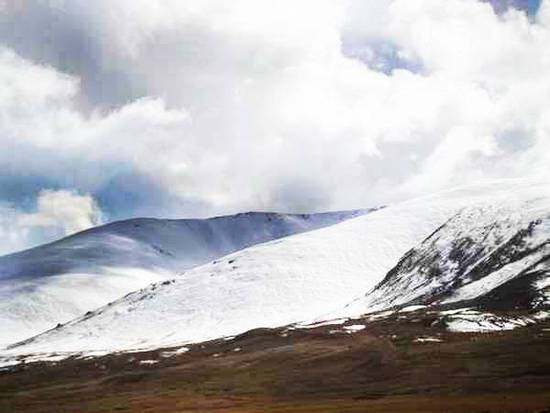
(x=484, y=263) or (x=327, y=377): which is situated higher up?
(x=484, y=263)

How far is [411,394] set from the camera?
6159 cm

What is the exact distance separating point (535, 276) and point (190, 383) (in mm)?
72244

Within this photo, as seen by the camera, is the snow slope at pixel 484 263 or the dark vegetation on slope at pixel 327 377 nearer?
the dark vegetation on slope at pixel 327 377

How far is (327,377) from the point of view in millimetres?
81688

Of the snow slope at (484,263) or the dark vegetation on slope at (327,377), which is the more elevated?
the snow slope at (484,263)

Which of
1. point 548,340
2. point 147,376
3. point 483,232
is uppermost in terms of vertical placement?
point 483,232

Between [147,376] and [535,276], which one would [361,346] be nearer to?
[147,376]

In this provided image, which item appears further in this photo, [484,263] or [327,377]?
[484,263]

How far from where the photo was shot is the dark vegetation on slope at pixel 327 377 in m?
58.3

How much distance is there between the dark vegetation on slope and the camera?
5831cm

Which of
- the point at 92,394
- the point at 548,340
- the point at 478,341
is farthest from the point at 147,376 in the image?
the point at 548,340

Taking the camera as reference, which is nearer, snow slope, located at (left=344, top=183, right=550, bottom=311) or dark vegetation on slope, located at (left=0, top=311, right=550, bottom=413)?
dark vegetation on slope, located at (left=0, top=311, right=550, bottom=413)

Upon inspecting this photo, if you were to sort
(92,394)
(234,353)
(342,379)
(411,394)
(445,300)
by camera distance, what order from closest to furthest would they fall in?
(411,394)
(342,379)
(92,394)
(234,353)
(445,300)

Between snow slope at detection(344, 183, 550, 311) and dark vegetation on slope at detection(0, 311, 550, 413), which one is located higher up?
snow slope at detection(344, 183, 550, 311)
